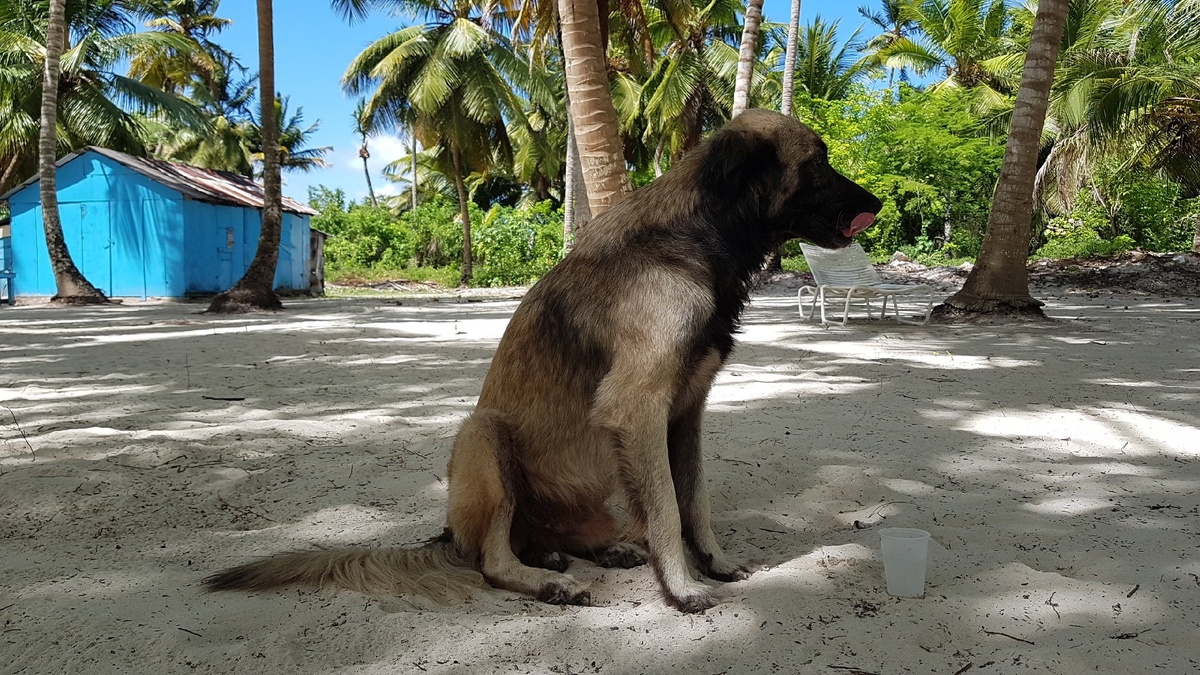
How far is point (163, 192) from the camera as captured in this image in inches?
758

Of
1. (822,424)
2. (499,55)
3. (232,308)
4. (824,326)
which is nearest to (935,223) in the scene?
(499,55)

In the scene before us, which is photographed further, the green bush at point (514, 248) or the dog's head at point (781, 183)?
the green bush at point (514, 248)

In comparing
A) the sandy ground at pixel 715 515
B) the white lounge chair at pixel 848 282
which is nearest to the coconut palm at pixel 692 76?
the white lounge chair at pixel 848 282

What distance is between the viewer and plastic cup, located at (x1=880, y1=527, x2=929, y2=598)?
8.13 feet

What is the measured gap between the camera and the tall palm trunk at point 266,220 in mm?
14195

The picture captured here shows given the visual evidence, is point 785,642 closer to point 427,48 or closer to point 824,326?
point 824,326

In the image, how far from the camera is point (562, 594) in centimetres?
267

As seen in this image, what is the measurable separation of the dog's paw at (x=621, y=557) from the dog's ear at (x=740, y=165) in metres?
1.42

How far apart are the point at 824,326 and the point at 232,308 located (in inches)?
405

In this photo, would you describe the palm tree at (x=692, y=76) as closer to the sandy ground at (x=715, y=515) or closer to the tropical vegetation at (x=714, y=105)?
the tropical vegetation at (x=714, y=105)

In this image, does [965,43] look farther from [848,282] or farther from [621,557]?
[621,557]

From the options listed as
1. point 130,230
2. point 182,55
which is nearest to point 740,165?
point 130,230

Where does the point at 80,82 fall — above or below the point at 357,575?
above

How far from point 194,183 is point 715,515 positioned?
20.6 m
